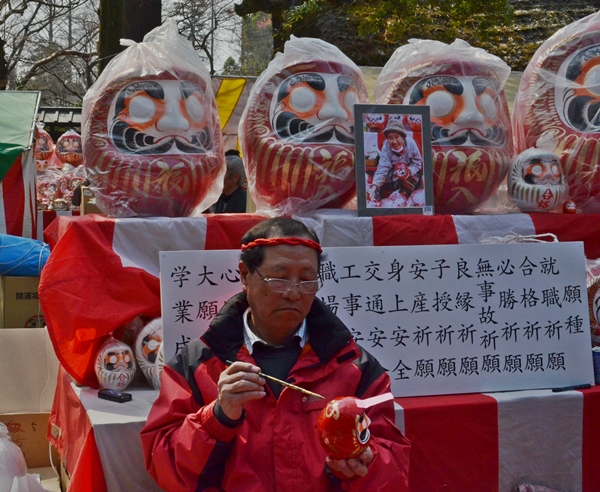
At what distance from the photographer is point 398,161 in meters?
3.04

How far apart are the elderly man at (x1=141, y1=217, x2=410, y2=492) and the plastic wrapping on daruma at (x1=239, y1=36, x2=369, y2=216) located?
985 mm

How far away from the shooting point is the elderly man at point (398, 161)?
3027mm

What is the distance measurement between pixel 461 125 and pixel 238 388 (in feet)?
6.03

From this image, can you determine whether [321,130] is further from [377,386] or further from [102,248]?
[377,386]

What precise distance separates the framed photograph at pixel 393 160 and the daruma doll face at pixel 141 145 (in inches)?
26.1

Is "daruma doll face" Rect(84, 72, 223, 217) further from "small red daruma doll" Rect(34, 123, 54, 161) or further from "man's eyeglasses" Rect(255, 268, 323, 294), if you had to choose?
"small red daruma doll" Rect(34, 123, 54, 161)

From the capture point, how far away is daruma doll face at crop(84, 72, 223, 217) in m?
2.86

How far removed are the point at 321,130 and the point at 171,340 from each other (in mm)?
1051

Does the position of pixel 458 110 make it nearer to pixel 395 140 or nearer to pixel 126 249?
pixel 395 140

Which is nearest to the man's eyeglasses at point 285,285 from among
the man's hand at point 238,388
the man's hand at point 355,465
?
the man's hand at point 238,388

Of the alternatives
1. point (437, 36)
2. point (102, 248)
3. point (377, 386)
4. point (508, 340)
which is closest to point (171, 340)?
point (102, 248)

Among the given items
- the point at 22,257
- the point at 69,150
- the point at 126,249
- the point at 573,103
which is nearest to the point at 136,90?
the point at 126,249

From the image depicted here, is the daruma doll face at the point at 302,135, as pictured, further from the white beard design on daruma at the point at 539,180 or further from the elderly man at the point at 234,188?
the elderly man at the point at 234,188

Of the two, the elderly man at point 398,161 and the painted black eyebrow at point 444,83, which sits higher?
the painted black eyebrow at point 444,83
